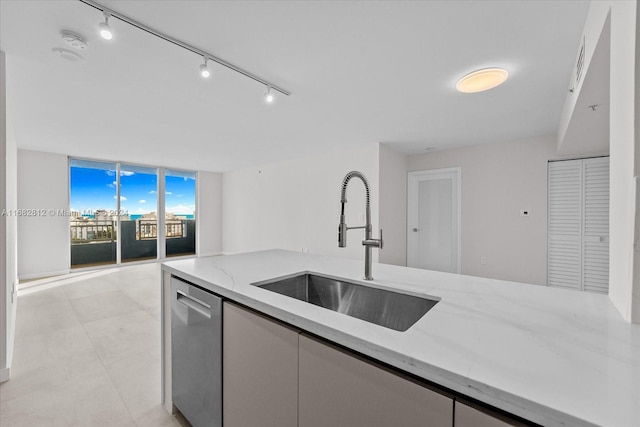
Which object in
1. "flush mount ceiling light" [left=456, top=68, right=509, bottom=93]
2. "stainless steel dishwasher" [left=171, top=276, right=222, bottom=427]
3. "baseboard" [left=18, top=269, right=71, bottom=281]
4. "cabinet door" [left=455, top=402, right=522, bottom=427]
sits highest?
"flush mount ceiling light" [left=456, top=68, right=509, bottom=93]

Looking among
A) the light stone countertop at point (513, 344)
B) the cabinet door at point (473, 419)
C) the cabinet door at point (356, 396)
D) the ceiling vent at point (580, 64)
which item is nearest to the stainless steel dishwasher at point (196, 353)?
the light stone countertop at point (513, 344)

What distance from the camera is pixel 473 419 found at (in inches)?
21.7

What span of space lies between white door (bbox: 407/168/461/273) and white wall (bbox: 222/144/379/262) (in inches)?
43.6

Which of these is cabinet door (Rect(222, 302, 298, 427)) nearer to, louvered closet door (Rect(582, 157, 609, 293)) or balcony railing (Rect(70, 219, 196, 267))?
louvered closet door (Rect(582, 157, 609, 293))

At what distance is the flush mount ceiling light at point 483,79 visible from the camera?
2.29 meters

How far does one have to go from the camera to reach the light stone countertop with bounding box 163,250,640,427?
0.48m

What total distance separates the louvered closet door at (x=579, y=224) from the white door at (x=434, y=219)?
1.29m

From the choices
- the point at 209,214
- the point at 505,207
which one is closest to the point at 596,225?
the point at 505,207

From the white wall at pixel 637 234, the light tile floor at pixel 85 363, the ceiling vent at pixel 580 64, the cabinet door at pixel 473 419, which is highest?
the ceiling vent at pixel 580 64

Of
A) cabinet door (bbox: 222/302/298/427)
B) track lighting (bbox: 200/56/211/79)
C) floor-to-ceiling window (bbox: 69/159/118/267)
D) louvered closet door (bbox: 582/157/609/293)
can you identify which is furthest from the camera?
floor-to-ceiling window (bbox: 69/159/118/267)

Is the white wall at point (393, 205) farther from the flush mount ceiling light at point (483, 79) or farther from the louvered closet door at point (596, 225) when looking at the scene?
the louvered closet door at point (596, 225)

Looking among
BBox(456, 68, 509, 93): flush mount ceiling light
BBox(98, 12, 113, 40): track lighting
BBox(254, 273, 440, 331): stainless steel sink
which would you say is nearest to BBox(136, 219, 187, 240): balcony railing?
BBox(98, 12, 113, 40): track lighting

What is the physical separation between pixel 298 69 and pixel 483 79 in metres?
1.58

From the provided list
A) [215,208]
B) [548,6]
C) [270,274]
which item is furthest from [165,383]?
[215,208]
